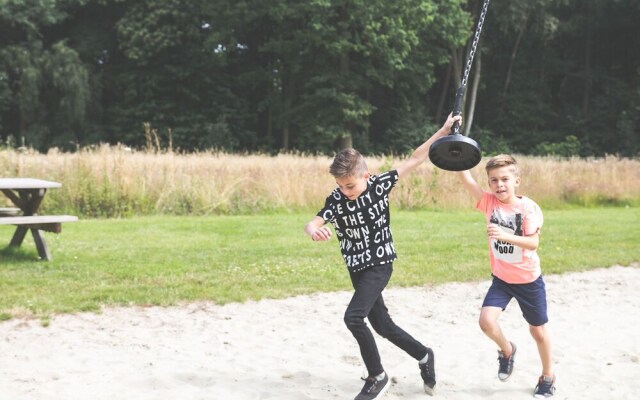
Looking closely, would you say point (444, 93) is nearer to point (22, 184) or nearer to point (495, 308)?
point (22, 184)

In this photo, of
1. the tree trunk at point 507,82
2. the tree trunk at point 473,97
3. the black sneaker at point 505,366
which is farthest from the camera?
the tree trunk at point 507,82

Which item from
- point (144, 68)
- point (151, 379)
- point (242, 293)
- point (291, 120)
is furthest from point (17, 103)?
point (151, 379)

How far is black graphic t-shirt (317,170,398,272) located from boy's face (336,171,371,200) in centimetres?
3

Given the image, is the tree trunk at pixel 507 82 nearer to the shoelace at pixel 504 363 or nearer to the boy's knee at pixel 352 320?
the shoelace at pixel 504 363

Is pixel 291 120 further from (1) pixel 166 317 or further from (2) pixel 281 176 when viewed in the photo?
(1) pixel 166 317

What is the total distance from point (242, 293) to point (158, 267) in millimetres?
1796

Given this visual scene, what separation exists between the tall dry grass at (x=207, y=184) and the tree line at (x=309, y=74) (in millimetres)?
15615

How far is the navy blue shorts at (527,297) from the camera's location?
4176 mm

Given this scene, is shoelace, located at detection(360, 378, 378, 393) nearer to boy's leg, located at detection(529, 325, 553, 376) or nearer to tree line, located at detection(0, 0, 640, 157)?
boy's leg, located at detection(529, 325, 553, 376)

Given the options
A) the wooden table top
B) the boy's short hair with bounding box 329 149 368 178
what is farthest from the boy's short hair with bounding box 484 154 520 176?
the wooden table top

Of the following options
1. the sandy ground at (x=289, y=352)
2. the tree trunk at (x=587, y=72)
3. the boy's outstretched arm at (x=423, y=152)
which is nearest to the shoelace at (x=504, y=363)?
the sandy ground at (x=289, y=352)

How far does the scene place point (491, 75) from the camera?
43.5 metres

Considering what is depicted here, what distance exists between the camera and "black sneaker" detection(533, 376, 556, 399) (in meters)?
4.31

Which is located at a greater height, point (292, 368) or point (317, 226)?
point (317, 226)
